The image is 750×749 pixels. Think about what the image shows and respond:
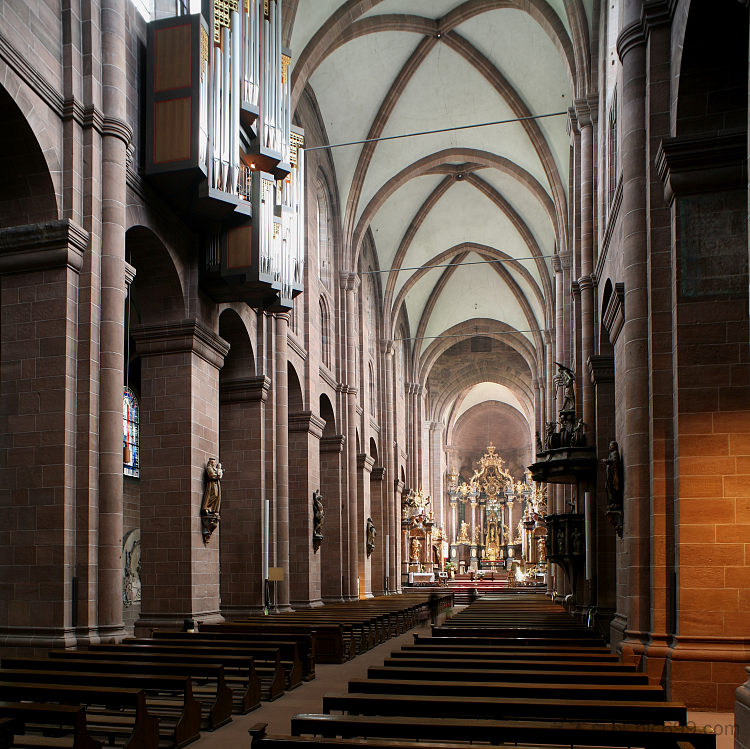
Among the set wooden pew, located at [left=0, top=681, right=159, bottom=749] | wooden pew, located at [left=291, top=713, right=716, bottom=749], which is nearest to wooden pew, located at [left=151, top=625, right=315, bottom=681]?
wooden pew, located at [left=0, top=681, right=159, bottom=749]

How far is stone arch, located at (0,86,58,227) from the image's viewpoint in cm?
1055

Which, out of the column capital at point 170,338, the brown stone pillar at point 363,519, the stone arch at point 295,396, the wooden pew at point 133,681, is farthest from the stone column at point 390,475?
the wooden pew at point 133,681

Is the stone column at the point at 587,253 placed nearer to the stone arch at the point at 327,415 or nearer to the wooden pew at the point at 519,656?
the wooden pew at the point at 519,656

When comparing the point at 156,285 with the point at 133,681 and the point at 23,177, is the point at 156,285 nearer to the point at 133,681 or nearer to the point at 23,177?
the point at 23,177

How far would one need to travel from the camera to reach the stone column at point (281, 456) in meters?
19.3

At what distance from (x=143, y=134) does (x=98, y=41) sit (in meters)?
1.68

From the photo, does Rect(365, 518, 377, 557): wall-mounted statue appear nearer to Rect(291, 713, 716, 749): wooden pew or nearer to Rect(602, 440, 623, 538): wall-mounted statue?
Rect(602, 440, 623, 538): wall-mounted statue

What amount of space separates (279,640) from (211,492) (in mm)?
3777

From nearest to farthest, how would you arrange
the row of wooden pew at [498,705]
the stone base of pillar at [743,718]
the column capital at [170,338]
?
the row of wooden pew at [498,705]
the stone base of pillar at [743,718]
the column capital at [170,338]

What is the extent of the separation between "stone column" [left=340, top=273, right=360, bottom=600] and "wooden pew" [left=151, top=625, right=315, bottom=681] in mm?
15051

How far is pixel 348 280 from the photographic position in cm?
2855

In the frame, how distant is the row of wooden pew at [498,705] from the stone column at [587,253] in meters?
7.64

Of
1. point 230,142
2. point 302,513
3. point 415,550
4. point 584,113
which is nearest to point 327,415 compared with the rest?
point 302,513

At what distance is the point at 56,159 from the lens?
11.1m
